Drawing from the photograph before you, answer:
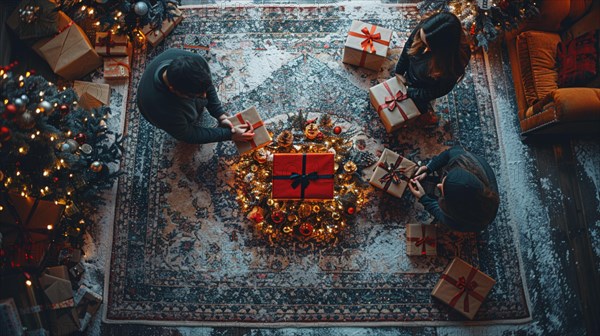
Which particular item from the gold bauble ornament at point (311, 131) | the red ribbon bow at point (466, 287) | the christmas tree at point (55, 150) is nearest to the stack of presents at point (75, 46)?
the christmas tree at point (55, 150)

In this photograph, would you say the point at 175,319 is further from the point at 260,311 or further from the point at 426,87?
the point at 426,87

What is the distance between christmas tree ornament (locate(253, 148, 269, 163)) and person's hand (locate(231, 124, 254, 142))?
0.18m

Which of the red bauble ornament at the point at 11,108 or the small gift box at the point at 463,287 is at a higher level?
the red bauble ornament at the point at 11,108

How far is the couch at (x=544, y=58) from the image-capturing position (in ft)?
10.7

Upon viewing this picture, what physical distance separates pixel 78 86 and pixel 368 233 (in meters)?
2.22

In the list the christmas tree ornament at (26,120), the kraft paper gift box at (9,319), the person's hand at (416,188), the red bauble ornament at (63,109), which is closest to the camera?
the christmas tree ornament at (26,120)

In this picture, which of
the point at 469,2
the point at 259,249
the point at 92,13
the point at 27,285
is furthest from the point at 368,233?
the point at 92,13

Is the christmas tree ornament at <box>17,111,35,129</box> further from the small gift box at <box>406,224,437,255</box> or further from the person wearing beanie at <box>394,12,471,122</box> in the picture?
the small gift box at <box>406,224,437,255</box>

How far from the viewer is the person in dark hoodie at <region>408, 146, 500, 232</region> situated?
8.52 feet

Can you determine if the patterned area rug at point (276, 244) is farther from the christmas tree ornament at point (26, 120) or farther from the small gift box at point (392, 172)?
the christmas tree ornament at point (26, 120)

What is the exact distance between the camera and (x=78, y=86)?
3447mm

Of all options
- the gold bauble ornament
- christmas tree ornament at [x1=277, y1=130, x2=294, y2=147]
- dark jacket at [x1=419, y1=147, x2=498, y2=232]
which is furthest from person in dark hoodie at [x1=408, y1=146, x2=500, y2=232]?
christmas tree ornament at [x1=277, y1=130, x2=294, y2=147]

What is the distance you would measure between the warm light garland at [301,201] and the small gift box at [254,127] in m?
0.14

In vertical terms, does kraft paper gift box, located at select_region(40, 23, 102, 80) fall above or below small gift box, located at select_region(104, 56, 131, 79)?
above
